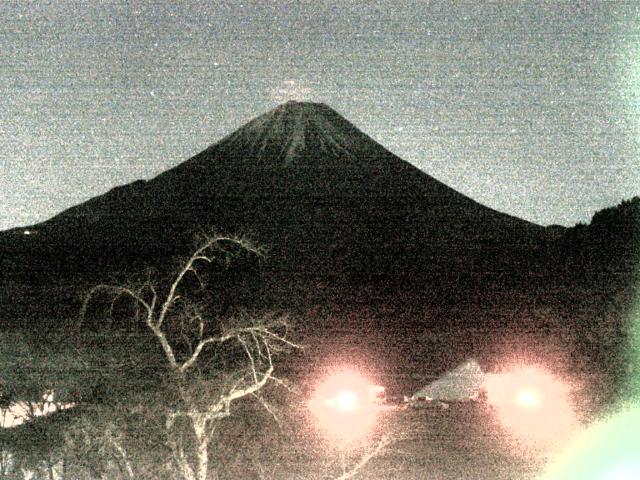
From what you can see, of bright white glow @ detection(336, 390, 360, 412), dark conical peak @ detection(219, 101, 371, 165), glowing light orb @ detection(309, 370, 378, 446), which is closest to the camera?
glowing light orb @ detection(309, 370, 378, 446)

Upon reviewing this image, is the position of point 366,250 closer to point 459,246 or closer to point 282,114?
point 459,246

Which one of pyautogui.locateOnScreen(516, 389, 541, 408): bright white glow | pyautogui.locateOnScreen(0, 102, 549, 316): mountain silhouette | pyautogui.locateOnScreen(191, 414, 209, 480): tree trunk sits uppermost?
pyautogui.locateOnScreen(191, 414, 209, 480): tree trunk

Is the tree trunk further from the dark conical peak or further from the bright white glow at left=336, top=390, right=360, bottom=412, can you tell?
the dark conical peak

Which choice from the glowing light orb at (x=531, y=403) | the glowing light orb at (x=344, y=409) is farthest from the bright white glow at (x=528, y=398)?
the glowing light orb at (x=344, y=409)

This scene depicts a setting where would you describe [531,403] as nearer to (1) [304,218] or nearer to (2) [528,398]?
(2) [528,398]

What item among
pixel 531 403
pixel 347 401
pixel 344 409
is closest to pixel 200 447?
pixel 344 409

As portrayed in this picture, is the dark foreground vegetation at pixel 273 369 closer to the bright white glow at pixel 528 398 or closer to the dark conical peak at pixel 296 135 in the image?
the bright white glow at pixel 528 398

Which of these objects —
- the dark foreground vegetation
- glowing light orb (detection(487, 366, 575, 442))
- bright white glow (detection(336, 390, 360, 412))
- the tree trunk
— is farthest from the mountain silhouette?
the tree trunk
